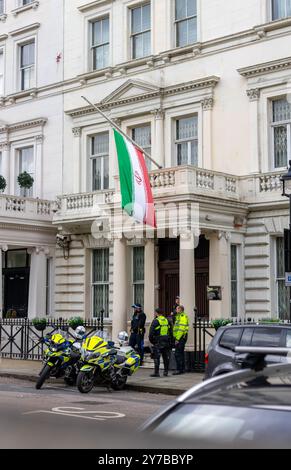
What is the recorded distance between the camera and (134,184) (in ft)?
70.5

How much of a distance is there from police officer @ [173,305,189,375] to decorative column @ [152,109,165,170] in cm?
762

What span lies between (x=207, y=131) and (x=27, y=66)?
35.9 ft

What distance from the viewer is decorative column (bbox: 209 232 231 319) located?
23344 millimetres

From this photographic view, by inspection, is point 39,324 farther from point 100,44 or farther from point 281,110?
point 100,44

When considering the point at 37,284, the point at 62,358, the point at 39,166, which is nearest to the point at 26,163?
the point at 39,166

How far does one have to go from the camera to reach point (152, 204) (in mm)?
21688

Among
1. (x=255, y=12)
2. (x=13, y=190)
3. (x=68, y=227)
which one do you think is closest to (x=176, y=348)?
(x=68, y=227)

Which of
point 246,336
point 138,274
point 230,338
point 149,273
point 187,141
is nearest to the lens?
point 246,336

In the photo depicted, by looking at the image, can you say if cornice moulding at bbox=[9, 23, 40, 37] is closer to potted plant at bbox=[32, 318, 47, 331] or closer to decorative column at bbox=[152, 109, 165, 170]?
decorative column at bbox=[152, 109, 165, 170]

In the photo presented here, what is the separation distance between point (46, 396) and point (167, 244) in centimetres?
1099

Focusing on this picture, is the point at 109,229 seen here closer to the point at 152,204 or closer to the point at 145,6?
the point at 152,204

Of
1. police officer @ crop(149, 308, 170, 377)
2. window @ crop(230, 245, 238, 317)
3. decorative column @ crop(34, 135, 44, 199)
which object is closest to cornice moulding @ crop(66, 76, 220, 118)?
decorative column @ crop(34, 135, 44, 199)

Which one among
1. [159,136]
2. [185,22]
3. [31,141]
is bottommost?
[159,136]

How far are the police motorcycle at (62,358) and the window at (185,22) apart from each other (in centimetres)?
1288
